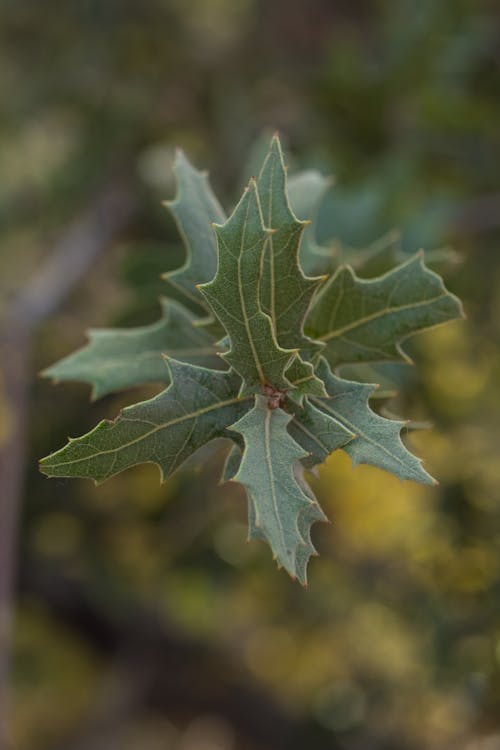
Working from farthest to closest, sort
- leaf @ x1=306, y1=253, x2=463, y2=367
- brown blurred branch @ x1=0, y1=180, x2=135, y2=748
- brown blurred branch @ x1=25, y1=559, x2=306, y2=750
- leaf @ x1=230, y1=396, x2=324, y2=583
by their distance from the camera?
brown blurred branch @ x1=25, y1=559, x2=306, y2=750, brown blurred branch @ x1=0, y1=180, x2=135, y2=748, leaf @ x1=306, y1=253, x2=463, y2=367, leaf @ x1=230, y1=396, x2=324, y2=583

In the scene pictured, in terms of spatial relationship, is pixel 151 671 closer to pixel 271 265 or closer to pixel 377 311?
pixel 377 311

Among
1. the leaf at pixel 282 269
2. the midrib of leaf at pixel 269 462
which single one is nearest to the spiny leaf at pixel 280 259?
the leaf at pixel 282 269

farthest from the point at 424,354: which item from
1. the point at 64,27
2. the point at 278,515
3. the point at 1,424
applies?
the point at 64,27

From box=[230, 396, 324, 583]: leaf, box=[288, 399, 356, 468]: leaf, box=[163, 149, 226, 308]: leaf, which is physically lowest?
box=[230, 396, 324, 583]: leaf

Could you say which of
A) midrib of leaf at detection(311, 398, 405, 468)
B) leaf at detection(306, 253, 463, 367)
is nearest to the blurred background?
leaf at detection(306, 253, 463, 367)

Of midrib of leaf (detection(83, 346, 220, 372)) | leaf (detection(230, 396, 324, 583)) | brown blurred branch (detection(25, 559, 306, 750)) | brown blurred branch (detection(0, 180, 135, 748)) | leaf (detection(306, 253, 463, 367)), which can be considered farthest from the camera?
brown blurred branch (detection(25, 559, 306, 750))

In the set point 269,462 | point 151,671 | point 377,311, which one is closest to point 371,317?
point 377,311

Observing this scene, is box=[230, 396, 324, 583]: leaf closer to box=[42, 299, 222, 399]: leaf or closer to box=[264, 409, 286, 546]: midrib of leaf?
box=[264, 409, 286, 546]: midrib of leaf
